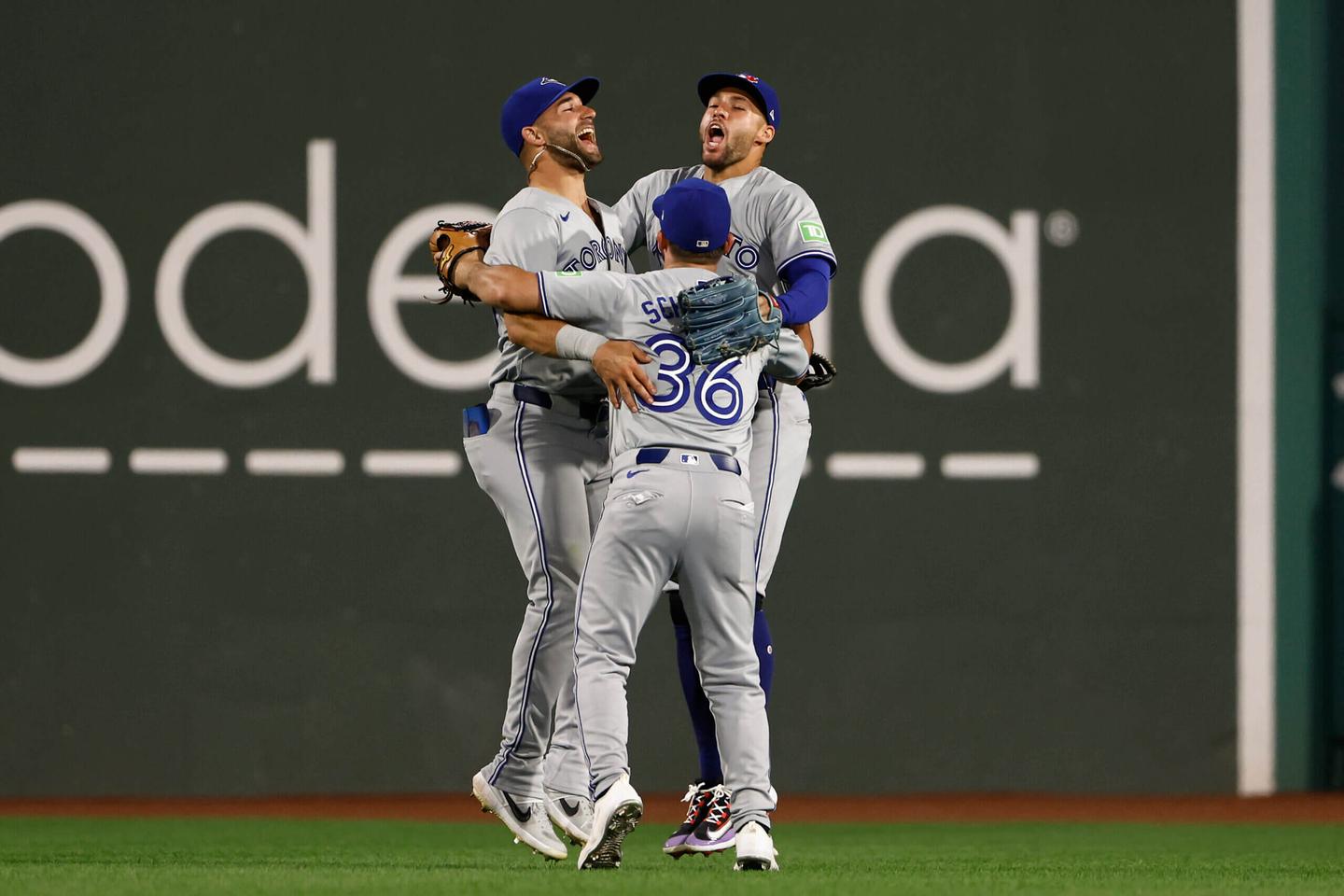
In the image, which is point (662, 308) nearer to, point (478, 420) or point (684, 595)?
point (684, 595)

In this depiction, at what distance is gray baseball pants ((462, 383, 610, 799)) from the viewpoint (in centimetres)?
523

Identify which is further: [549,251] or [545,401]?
[545,401]

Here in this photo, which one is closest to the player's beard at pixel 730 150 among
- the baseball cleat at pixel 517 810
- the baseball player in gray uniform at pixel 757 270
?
the baseball player in gray uniform at pixel 757 270

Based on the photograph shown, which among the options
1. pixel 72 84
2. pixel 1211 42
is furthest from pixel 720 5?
pixel 72 84

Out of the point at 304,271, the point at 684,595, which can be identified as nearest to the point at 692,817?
the point at 684,595

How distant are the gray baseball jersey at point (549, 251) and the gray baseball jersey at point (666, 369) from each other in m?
0.40

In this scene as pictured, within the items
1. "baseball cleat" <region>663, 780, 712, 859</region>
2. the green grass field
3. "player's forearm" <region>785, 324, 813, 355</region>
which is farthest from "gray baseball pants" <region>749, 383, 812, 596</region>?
the green grass field

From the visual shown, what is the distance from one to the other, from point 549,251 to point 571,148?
367 millimetres

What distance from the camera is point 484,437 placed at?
5355 millimetres

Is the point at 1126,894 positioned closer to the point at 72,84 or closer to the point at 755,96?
the point at 755,96

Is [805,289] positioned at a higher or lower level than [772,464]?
higher

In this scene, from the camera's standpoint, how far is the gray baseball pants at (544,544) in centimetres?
523

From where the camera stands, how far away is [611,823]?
453 cm

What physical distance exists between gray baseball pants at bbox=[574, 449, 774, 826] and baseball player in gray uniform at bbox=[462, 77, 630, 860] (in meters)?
0.60
